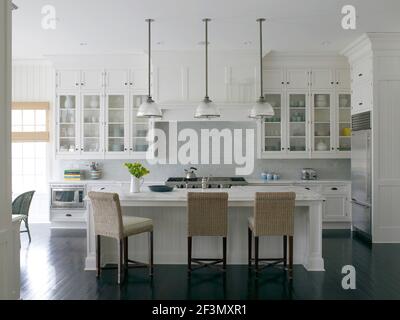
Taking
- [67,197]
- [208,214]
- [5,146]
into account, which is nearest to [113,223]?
[208,214]

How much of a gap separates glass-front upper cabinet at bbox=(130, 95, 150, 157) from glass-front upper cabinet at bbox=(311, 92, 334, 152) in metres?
3.00

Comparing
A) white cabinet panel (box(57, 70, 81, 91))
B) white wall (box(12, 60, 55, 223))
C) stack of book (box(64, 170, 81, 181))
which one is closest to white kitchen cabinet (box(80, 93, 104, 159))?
white cabinet panel (box(57, 70, 81, 91))

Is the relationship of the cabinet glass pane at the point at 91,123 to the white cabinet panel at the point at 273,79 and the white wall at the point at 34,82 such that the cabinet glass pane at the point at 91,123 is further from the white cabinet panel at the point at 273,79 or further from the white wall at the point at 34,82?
the white cabinet panel at the point at 273,79

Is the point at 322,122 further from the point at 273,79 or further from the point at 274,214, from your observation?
the point at 274,214

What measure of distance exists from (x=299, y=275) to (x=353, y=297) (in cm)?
74

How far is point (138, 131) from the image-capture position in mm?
6906

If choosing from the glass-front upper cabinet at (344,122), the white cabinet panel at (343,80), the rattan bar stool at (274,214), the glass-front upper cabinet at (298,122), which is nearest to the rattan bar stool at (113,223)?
the rattan bar stool at (274,214)

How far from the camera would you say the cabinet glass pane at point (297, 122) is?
6852 mm

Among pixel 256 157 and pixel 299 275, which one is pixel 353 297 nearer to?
pixel 299 275

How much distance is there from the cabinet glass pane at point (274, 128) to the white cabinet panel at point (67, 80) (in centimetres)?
343

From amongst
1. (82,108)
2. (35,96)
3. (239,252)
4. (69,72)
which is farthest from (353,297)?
(35,96)

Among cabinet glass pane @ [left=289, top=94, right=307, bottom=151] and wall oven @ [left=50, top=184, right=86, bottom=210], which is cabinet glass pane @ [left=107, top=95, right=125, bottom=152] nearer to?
wall oven @ [left=50, top=184, right=86, bottom=210]

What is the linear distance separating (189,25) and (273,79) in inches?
84.4

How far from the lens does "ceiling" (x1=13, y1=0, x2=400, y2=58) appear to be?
4.56 meters
